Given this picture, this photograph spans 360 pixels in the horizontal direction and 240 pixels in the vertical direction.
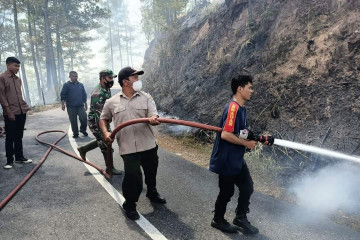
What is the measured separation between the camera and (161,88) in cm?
1361

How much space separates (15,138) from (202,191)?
4143mm

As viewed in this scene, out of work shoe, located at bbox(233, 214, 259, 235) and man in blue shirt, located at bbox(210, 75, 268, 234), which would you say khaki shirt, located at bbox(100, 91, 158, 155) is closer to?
man in blue shirt, located at bbox(210, 75, 268, 234)

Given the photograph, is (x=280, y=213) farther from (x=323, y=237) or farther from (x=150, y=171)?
(x=150, y=171)

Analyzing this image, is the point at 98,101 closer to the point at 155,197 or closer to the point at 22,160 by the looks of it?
the point at 155,197

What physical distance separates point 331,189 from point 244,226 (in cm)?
224

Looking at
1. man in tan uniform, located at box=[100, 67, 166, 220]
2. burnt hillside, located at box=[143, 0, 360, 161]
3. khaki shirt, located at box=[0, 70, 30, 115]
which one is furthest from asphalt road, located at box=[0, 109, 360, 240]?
burnt hillside, located at box=[143, 0, 360, 161]

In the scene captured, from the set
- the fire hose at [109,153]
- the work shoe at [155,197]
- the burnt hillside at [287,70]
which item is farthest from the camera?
the burnt hillside at [287,70]

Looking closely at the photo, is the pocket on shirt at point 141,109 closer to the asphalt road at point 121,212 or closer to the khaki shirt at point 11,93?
the asphalt road at point 121,212

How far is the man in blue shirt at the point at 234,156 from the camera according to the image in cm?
282

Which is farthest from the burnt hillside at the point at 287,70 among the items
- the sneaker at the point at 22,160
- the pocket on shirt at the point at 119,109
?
the sneaker at the point at 22,160

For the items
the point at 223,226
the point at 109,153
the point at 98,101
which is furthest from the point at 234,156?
the point at 98,101

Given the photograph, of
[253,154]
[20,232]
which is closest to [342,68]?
[253,154]

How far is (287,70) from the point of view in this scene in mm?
7043

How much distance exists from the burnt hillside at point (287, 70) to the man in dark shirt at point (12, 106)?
5325 mm
